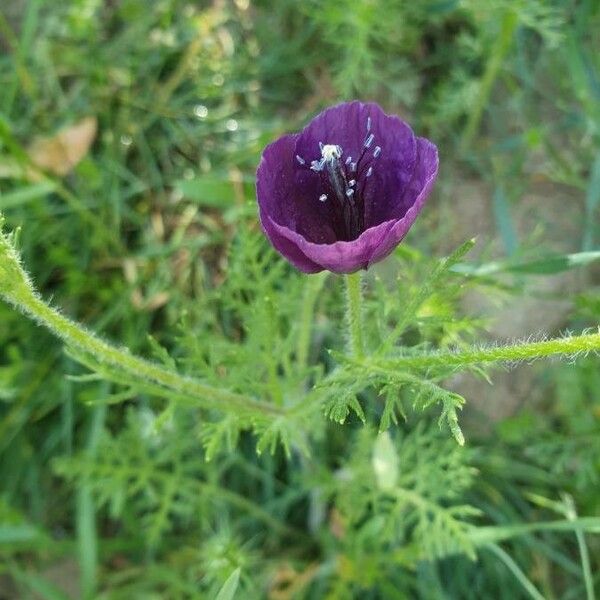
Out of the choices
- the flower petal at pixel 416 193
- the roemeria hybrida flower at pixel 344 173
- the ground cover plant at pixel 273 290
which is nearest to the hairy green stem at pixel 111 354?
the ground cover plant at pixel 273 290

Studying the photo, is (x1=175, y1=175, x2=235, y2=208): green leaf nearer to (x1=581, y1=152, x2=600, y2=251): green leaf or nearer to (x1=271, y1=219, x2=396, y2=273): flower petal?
(x1=581, y1=152, x2=600, y2=251): green leaf

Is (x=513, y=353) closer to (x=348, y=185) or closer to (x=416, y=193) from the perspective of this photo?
(x=416, y=193)

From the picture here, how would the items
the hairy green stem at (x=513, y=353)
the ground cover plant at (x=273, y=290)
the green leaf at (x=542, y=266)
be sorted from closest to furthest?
1. the hairy green stem at (x=513, y=353)
2. the green leaf at (x=542, y=266)
3. the ground cover plant at (x=273, y=290)

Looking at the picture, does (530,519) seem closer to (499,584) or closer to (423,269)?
(499,584)

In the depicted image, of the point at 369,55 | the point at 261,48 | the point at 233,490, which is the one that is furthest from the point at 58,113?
the point at 233,490

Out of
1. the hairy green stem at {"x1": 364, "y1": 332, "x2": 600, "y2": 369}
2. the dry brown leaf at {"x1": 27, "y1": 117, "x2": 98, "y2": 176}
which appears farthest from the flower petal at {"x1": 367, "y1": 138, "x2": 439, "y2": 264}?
the dry brown leaf at {"x1": 27, "y1": 117, "x2": 98, "y2": 176}

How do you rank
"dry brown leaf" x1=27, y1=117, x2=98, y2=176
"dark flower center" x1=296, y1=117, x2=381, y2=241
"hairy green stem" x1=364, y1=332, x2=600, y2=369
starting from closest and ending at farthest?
"hairy green stem" x1=364, y1=332, x2=600, y2=369 → "dark flower center" x1=296, y1=117, x2=381, y2=241 → "dry brown leaf" x1=27, y1=117, x2=98, y2=176

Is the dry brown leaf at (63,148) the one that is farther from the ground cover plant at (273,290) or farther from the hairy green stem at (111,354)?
the hairy green stem at (111,354)
